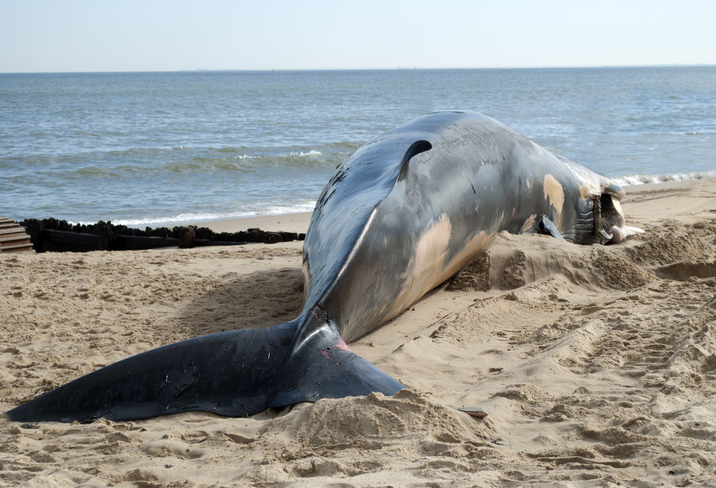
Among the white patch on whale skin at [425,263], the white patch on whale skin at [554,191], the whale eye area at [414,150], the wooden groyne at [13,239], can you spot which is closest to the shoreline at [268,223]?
the wooden groyne at [13,239]

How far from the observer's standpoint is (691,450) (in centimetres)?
233

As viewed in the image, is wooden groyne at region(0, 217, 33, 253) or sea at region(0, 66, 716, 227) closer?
wooden groyne at region(0, 217, 33, 253)

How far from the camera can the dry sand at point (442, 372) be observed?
240 cm

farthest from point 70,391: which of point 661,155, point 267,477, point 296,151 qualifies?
point 661,155

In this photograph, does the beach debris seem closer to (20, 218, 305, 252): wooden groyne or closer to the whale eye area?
the whale eye area

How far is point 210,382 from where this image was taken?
Result: 3197 millimetres

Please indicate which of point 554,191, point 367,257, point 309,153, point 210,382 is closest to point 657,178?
point 309,153

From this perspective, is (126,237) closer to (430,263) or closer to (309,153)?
(430,263)

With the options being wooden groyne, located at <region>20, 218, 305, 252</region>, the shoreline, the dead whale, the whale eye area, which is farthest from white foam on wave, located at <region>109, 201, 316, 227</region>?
the whale eye area

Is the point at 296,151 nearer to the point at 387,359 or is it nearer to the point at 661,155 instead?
the point at 661,155

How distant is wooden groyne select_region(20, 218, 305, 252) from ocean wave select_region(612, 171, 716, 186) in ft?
37.8

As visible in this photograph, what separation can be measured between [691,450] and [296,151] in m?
21.1

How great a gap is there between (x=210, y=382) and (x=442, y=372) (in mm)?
1374

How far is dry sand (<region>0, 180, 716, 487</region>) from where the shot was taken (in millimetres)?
2402
